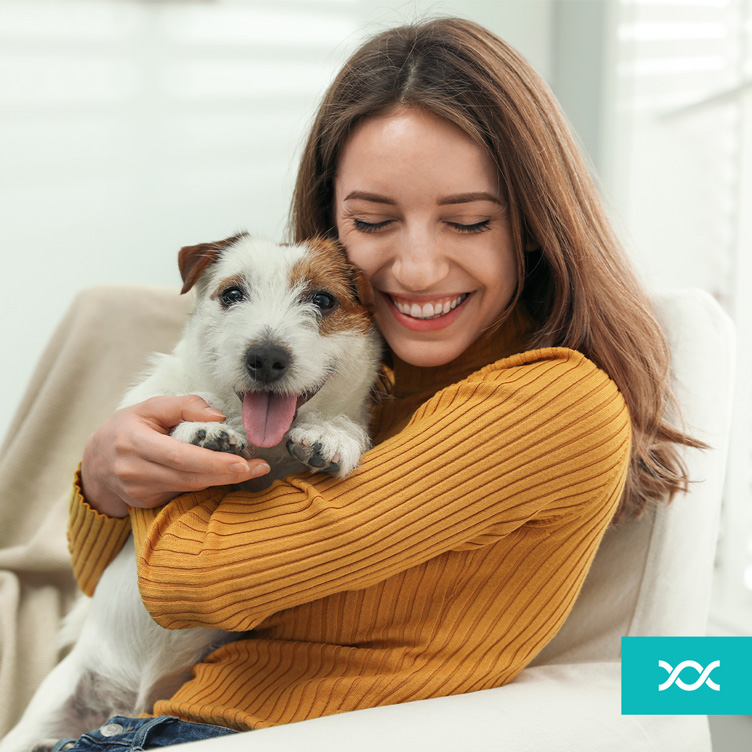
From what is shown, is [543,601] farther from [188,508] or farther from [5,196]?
[5,196]

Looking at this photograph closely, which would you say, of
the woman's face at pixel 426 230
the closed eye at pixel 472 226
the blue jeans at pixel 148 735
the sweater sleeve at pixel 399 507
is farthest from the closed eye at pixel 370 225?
the blue jeans at pixel 148 735

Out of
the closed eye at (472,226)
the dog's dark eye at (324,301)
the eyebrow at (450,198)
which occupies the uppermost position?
the eyebrow at (450,198)

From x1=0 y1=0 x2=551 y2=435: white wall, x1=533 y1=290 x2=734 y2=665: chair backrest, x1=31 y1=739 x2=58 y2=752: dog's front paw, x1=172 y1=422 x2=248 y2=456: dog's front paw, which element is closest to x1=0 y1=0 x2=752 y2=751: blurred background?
x1=0 y1=0 x2=551 y2=435: white wall

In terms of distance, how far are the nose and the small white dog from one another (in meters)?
0.14

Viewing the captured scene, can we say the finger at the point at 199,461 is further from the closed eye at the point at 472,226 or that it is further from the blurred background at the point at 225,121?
the blurred background at the point at 225,121

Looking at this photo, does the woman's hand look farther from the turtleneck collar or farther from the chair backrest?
the chair backrest

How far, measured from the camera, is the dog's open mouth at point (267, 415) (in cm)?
109

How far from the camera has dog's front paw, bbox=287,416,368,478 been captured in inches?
40.4

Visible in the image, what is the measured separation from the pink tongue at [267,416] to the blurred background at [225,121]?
1.76 meters

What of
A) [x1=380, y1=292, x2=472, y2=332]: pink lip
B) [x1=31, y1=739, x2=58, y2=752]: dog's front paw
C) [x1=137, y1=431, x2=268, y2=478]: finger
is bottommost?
[x1=31, y1=739, x2=58, y2=752]: dog's front paw

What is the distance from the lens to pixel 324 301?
1257mm

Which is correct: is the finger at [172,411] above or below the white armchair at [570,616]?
above

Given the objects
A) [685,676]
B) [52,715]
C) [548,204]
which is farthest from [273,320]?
[685,676]

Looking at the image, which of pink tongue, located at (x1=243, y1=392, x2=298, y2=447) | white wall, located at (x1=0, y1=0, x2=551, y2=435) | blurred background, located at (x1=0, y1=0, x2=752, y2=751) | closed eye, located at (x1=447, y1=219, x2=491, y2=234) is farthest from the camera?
white wall, located at (x1=0, y1=0, x2=551, y2=435)
